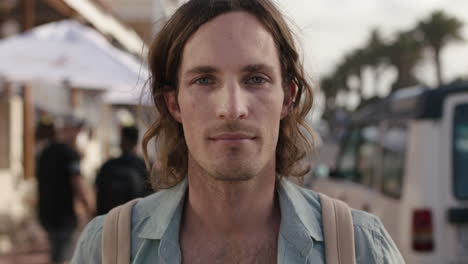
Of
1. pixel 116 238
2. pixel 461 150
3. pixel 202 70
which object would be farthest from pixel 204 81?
pixel 461 150

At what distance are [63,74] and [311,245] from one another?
6.04 m

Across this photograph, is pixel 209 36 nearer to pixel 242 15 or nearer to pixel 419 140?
pixel 242 15

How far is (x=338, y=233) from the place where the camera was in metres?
1.93

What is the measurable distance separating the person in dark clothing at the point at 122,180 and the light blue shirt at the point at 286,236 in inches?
133

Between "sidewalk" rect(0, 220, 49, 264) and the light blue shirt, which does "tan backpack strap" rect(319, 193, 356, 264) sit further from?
"sidewalk" rect(0, 220, 49, 264)

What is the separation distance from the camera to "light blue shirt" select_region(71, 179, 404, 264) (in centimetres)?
193

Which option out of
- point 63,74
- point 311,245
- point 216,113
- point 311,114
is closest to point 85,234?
point 216,113

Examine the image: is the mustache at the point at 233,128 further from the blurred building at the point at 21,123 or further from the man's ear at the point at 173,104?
the blurred building at the point at 21,123

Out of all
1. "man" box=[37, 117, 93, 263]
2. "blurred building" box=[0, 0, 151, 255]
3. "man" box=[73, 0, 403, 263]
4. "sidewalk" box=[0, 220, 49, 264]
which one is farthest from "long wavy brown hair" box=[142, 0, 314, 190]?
"blurred building" box=[0, 0, 151, 255]

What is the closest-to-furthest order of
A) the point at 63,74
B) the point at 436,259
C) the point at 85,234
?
the point at 85,234 → the point at 436,259 → the point at 63,74

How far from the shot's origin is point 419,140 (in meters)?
5.25

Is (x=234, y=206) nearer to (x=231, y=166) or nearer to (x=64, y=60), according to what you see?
(x=231, y=166)

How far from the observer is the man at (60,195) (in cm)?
625

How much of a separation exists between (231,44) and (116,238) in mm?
616
